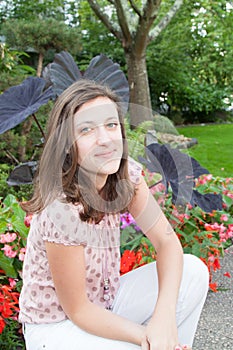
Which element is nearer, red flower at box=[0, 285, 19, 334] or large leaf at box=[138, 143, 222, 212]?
red flower at box=[0, 285, 19, 334]

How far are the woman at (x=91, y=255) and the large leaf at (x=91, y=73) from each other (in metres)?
1.33

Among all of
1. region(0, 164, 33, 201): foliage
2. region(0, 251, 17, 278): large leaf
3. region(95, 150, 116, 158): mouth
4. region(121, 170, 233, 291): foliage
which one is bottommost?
region(121, 170, 233, 291): foliage

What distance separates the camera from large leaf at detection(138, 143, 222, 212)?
2548 millimetres

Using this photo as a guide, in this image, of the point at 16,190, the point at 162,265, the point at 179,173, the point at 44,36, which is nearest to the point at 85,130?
the point at 162,265

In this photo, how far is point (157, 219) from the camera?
1.80 metres

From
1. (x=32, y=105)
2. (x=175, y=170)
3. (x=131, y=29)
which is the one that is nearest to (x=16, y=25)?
(x=131, y=29)

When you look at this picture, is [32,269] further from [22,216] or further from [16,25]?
[16,25]

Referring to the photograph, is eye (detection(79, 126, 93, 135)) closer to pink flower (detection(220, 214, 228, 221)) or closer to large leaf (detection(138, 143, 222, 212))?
large leaf (detection(138, 143, 222, 212))

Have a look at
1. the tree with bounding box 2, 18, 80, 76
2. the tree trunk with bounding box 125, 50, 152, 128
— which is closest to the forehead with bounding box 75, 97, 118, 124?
the tree with bounding box 2, 18, 80, 76

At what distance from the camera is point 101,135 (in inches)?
59.2

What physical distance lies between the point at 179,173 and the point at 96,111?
113cm

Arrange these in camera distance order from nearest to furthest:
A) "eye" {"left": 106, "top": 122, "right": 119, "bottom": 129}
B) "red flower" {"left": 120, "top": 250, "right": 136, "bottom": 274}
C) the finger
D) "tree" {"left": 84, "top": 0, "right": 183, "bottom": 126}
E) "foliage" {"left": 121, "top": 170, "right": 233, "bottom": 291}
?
the finger < "eye" {"left": 106, "top": 122, "right": 119, "bottom": 129} < "red flower" {"left": 120, "top": 250, "right": 136, "bottom": 274} < "foliage" {"left": 121, "top": 170, "right": 233, "bottom": 291} < "tree" {"left": 84, "top": 0, "right": 183, "bottom": 126}

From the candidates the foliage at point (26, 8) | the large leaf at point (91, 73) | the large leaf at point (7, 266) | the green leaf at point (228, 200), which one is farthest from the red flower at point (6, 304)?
the foliage at point (26, 8)

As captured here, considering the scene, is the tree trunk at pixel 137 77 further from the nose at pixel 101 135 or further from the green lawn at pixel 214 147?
the nose at pixel 101 135
